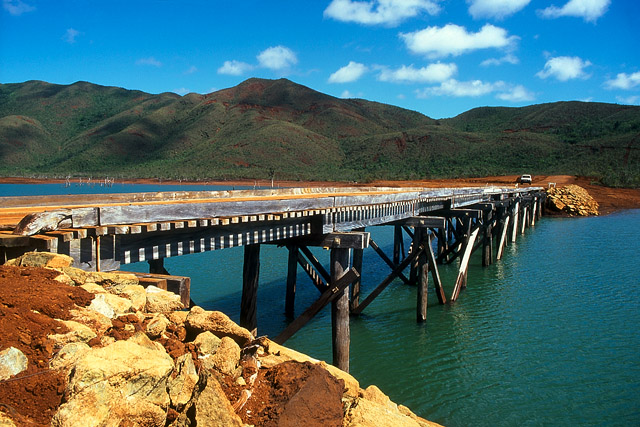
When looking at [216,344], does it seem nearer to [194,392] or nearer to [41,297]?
[194,392]

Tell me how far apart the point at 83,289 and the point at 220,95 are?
17171 centimetres

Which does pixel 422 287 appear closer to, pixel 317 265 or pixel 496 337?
pixel 496 337

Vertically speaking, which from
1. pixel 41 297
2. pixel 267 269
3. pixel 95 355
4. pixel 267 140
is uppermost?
pixel 267 140

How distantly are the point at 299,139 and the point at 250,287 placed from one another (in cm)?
9760

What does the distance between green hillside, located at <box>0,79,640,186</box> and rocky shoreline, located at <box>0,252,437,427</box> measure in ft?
197

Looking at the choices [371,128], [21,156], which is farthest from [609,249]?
[21,156]

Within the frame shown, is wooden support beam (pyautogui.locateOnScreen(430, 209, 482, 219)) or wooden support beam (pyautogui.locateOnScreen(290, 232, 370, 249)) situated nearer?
wooden support beam (pyautogui.locateOnScreen(290, 232, 370, 249))

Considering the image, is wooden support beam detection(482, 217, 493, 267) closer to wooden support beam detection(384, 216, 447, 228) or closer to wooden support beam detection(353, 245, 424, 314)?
wooden support beam detection(353, 245, 424, 314)

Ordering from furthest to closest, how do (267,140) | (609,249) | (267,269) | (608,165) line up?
(267,140), (608,165), (609,249), (267,269)

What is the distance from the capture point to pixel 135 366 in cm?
324

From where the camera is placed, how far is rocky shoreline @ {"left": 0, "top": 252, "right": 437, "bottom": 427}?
304 cm

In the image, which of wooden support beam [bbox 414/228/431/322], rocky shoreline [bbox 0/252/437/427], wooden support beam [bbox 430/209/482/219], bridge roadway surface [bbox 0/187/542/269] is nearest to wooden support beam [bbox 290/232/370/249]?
bridge roadway surface [bbox 0/187/542/269]

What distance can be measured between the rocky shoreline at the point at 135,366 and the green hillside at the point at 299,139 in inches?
2362

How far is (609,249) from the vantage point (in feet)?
75.7
